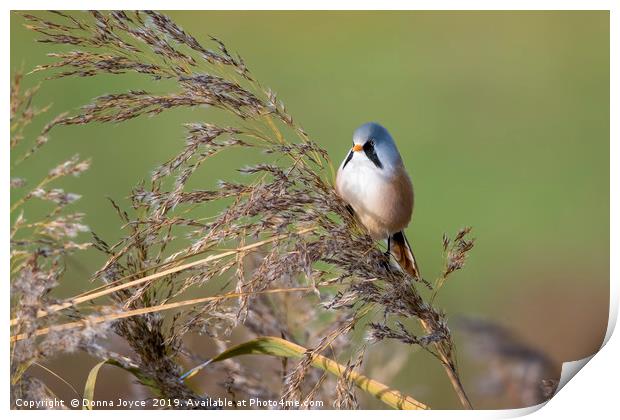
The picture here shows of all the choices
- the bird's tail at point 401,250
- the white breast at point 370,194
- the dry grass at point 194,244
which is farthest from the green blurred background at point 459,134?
the white breast at point 370,194

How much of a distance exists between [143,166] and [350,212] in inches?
52.7

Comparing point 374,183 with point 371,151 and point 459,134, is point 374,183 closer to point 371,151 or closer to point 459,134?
point 371,151

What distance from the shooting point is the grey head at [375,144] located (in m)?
1.95

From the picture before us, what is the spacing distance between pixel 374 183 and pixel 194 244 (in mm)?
529

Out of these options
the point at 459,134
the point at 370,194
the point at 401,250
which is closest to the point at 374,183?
the point at 370,194

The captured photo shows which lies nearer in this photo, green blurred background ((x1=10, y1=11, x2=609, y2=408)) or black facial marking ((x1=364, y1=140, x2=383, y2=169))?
black facial marking ((x1=364, y1=140, x2=383, y2=169))

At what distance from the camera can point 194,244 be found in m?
1.63

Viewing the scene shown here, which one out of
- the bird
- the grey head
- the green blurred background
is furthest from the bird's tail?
the green blurred background

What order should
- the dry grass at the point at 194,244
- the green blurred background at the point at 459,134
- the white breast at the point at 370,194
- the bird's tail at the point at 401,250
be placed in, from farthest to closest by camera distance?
the green blurred background at the point at 459,134 → the bird's tail at the point at 401,250 → the white breast at the point at 370,194 → the dry grass at the point at 194,244

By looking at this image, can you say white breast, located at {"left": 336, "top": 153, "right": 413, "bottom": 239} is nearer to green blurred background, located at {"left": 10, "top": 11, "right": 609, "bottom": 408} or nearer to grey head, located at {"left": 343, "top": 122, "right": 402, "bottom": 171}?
grey head, located at {"left": 343, "top": 122, "right": 402, "bottom": 171}

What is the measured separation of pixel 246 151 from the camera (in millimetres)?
3084

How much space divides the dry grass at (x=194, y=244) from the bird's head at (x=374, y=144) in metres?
0.19

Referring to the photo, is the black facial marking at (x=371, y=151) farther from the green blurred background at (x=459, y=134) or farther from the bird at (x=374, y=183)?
the green blurred background at (x=459, y=134)

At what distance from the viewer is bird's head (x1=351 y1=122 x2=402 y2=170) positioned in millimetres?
1949
